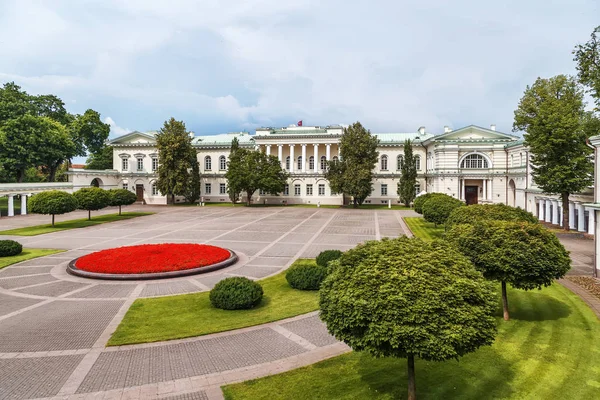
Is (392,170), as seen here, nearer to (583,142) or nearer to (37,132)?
(583,142)

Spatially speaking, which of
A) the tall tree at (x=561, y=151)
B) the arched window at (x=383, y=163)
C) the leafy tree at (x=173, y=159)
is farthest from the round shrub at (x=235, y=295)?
the arched window at (x=383, y=163)

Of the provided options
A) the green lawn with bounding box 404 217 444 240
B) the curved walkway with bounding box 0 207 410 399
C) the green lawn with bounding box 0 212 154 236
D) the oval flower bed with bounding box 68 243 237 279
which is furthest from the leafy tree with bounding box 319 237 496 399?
the green lawn with bounding box 0 212 154 236

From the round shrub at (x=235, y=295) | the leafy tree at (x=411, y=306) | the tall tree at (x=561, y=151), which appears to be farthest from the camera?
the tall tree at (x=561, y=151)

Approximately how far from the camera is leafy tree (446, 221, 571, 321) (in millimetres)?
12172

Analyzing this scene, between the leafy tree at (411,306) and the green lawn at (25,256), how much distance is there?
944 inches

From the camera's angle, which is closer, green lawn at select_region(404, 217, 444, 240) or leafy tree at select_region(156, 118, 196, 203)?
green lawn at select_region(404, 217, 444, 240)

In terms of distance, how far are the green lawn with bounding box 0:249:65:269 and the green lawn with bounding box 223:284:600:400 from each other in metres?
21.7

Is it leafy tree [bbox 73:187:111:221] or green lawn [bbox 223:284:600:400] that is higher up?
leafy tree [bbox 73:187:111:221]

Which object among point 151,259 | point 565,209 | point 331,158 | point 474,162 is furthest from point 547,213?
point 151,259

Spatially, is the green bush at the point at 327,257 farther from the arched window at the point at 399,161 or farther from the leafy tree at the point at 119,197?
the arched window at the point at 399,161

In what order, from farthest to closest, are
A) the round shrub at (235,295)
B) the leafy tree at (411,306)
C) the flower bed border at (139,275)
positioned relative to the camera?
the flower bed border at (139,275) → the round shrub at (235,295) → the leafy tree at (411,306)

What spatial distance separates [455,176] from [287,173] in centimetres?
2896

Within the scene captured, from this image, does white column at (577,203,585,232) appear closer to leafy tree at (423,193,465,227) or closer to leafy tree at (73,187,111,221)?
leafy tree at (423,193,465,227)

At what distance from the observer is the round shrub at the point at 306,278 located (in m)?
17.6
